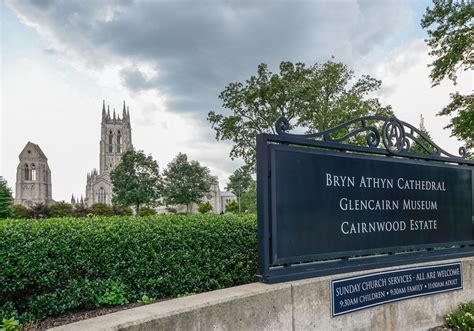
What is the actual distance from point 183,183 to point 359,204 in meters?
49.7

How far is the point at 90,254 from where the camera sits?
3.90 m

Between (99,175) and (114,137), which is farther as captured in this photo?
(114,137)

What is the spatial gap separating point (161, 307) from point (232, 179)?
69162mm

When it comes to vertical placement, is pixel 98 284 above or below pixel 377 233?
below

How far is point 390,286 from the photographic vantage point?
4398mm

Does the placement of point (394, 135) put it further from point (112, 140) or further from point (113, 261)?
point (112, 140)

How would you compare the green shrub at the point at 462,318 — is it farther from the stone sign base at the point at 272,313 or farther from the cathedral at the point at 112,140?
the cathedral at the point at 112,140

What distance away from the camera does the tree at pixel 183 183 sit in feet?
172

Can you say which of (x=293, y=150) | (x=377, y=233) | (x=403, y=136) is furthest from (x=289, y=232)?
(x=403, y=136)

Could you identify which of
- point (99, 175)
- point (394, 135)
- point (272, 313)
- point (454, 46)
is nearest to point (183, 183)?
point (454, 46)

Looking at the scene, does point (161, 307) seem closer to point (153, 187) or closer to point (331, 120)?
point (331, 120)

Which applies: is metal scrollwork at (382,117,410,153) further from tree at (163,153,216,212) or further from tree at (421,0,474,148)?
tree at (163,153,216,212)

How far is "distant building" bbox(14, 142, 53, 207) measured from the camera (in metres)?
88.7

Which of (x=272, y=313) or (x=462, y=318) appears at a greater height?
(x=272, y=313)
